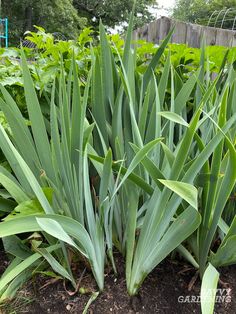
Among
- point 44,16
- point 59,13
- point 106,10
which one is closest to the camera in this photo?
point 59,13

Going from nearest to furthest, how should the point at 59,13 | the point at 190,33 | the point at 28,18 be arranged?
the point at 190,33, the point at 59,13, the point at 28,18

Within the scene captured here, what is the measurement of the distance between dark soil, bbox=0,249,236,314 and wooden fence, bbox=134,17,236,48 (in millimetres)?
2692

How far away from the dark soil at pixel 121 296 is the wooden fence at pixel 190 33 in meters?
2.69

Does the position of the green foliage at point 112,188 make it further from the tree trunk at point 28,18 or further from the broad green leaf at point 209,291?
the tree trunk at point 28,18

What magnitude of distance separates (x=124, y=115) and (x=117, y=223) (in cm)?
41

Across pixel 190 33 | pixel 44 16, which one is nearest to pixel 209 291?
pixel 190 33

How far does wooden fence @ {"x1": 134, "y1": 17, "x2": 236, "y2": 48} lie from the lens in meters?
3.79

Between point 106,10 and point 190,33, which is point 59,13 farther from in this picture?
point 190,33

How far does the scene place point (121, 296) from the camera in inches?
41.9

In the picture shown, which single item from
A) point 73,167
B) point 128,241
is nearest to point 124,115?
point 73,167

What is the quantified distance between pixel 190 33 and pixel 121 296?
141 inches

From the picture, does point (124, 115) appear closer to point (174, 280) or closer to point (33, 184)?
point (33, 184)

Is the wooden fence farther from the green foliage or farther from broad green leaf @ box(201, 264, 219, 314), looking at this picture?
broad green leaf @ box(201, 264, 219, 314)

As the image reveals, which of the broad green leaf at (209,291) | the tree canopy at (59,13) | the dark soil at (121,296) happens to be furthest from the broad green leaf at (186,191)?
the tree canopy at (59,13)
